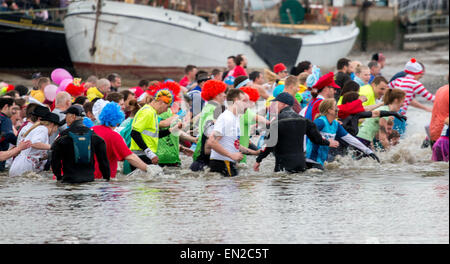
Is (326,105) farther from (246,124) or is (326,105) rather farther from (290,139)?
(246,124)

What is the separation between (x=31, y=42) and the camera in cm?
3631

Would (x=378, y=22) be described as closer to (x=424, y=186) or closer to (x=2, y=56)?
(x=2, y=56)

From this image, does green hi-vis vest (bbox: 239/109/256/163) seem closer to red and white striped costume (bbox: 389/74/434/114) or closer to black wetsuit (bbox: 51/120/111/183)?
black wetsuit (bbox: 51/120/111/183)

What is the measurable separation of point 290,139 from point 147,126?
1.88 m

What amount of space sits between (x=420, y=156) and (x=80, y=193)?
19.5 ft

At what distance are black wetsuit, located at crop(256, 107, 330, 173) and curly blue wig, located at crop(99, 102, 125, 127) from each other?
6.44 ft

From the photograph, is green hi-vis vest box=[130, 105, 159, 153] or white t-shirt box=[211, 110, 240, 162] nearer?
white t-shirt box=[211, 110, 240, 162]

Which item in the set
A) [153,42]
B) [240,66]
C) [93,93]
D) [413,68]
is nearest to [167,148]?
[93,93]

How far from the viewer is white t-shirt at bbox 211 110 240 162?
412 inches

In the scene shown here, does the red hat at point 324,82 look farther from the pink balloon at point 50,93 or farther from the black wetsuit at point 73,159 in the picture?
the pink balloon at point 50,93

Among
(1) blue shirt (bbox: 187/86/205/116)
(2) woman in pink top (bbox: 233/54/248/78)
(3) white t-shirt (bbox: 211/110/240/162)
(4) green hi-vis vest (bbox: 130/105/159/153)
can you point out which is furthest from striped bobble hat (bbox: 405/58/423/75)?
(4) green hi-vis vest (bbox: 130/105/159/153)

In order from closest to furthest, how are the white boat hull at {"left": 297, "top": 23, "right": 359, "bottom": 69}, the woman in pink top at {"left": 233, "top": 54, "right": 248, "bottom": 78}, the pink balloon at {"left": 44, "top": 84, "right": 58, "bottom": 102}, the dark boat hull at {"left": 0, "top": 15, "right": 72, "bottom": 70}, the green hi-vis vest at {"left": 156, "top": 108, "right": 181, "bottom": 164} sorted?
the green hi-vis vest at {"left": 156, "top": 108, "right": 181, "bottom": 164} < the pink balloon at {"left": 44, "top": 84, "right": 58, "bottom": 102} < the woman in pink top at {"left": 233, "top": 54, "right": 248, "bottom": 78} < the dark boat hull at {"left": 0, "top": 15, "right": 72, "bottom": 70} < the white boat hull at {"left": 297, "top": 23, "right": 359, "bottom": 69}

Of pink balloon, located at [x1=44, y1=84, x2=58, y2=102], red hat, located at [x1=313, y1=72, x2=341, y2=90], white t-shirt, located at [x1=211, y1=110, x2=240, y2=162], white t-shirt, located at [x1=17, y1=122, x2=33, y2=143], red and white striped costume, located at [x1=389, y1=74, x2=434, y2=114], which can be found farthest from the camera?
pink balloon, located at [x1=44, y1=84, x2=58, y2=102]
